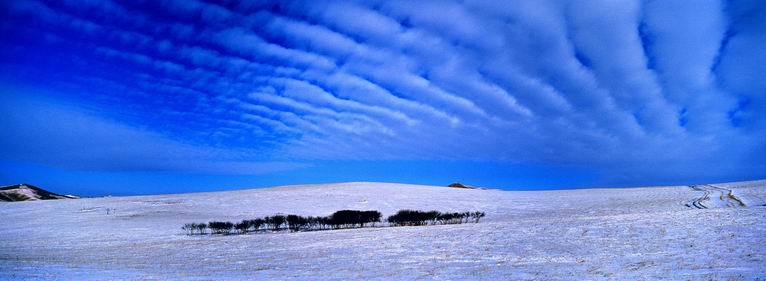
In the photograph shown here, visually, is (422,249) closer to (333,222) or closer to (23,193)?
(333,222)

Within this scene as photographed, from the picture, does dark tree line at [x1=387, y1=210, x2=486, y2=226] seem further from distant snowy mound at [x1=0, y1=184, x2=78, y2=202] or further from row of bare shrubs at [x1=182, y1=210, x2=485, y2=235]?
distant snowy mound at [x1=0, y1=184, x2=78, y2=202]

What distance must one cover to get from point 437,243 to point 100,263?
12290mm

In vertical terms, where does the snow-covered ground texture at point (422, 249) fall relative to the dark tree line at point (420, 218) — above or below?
below

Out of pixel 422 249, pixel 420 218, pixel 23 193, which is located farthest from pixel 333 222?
pixel 23 193

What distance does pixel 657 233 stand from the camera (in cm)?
1678

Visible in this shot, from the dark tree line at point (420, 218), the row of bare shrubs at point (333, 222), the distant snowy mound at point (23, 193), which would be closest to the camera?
the row of bare shrubs at point (333, 222)

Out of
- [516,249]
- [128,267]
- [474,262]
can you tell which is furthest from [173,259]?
[516,249]

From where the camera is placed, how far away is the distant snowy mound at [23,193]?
5897 centimetres

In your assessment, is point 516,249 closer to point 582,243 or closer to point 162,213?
point 582,243

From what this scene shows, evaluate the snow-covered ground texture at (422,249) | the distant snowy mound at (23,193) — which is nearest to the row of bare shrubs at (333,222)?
the snow-covered ground texture at (422,249)

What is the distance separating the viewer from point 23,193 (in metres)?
61.8

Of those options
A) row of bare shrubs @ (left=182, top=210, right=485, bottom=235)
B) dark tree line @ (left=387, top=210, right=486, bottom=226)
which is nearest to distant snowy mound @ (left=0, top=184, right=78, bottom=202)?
row of bare shrubs @ (left=182, top=210, right=485, bottom=235)

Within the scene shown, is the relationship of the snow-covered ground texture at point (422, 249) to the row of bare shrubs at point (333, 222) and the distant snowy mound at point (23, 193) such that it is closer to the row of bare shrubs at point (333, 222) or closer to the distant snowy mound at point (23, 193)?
the row of bare shrubs at point (333, 222)

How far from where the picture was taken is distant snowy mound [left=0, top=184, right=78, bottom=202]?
2322 inches
